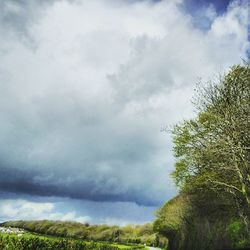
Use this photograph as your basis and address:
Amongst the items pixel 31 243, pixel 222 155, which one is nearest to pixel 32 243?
pixel 31 243

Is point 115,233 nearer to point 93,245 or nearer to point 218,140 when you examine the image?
point 93,245

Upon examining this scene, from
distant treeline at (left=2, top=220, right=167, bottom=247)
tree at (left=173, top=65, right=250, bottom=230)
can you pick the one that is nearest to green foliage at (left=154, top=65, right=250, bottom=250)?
tree at (left=173, top=65, right=250, bottom=230)

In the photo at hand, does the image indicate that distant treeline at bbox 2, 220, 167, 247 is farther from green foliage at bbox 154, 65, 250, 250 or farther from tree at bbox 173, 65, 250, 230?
tree at bbox 173, 65, 250, 230

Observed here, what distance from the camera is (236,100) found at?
23141mm

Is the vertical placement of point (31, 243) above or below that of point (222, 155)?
below

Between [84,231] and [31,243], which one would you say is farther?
[84,231]

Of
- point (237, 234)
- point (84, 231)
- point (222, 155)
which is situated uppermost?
point (84, 231)

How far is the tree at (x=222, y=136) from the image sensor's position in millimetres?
21078

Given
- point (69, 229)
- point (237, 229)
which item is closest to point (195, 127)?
point (237, 229)

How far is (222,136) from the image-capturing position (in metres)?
21.8

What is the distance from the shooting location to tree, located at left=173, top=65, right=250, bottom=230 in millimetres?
21078

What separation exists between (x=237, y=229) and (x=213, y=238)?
4421mm

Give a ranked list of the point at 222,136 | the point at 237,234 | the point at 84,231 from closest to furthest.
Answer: the point at 222,136
the point at 237,234
the point at 84,231

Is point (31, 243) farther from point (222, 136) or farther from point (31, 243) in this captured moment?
point (222, 136)
